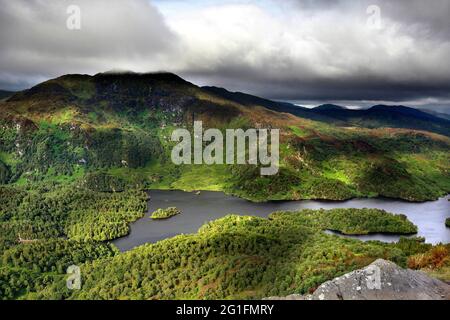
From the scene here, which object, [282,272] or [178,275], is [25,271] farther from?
[282,272]

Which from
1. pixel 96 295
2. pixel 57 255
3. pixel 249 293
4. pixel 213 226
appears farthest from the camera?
pixel 213 226

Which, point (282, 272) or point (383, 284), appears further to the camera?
point (282, 272)
